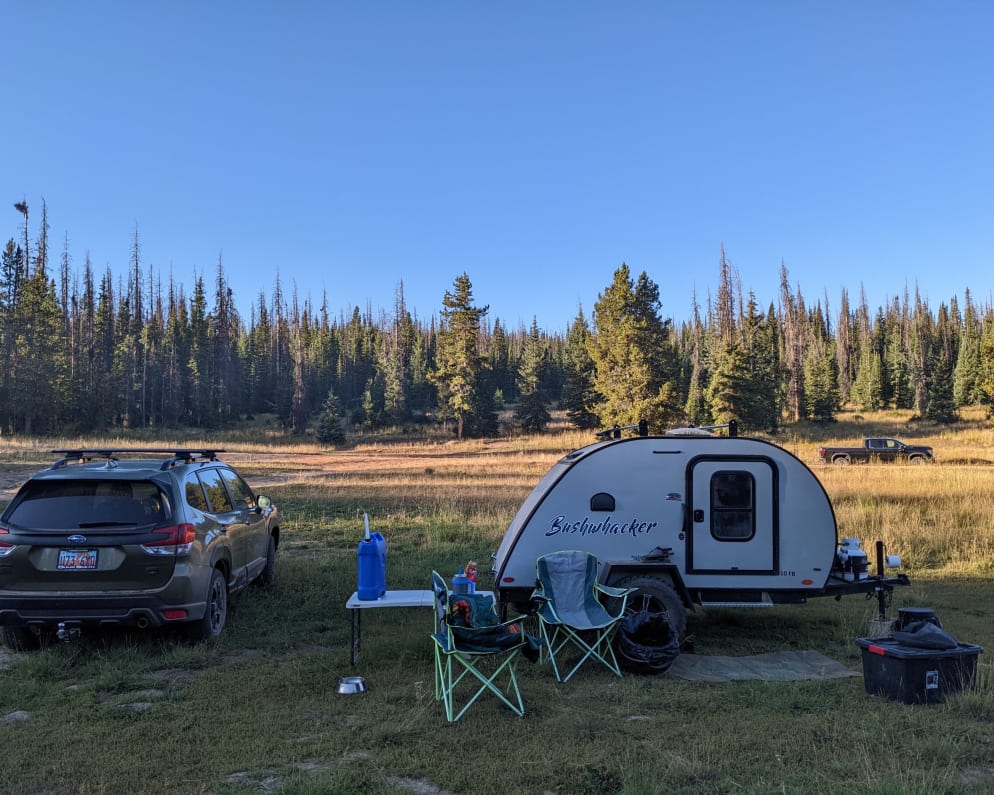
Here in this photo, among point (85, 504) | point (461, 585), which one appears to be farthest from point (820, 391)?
point (85, 504)

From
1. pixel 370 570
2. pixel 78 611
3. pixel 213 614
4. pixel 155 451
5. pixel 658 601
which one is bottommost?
pixel 213 614

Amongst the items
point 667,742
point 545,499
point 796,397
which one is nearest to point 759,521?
point 545,499

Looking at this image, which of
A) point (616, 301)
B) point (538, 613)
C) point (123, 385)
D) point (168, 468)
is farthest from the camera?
point (123, 385)

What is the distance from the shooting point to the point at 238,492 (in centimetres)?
900

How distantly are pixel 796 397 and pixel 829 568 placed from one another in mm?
57500

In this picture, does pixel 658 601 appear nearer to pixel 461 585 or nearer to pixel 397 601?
pixel 461 585

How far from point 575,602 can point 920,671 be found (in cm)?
263

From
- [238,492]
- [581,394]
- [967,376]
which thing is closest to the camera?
[238,492]

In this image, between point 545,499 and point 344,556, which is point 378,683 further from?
point 344,556

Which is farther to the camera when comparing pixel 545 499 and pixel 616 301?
pixel 616 301

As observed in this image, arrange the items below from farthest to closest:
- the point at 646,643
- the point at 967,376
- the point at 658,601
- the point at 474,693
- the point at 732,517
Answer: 1. the point at 967,376
2. the point at 732,517
3. the point at 658,601
4. the point at 646,643
5. the point at 474,693

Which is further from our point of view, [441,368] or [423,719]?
[441,368]

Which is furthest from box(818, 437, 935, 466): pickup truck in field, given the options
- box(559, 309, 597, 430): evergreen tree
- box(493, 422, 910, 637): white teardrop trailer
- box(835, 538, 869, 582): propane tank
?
box(493, 422, 910, 637): white teardrop trailer

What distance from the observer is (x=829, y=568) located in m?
7.14
